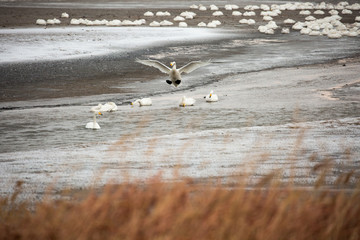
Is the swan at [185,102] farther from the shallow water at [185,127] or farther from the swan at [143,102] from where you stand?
the swan at [143,102]

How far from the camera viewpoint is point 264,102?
1662 centimetres

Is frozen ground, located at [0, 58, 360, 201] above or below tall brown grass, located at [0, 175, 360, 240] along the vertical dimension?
below

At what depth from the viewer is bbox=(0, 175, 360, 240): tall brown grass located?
425cm

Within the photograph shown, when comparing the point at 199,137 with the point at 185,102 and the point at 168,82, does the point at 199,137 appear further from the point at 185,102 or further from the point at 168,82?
the point at 185,102

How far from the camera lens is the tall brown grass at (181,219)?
4.25 metres

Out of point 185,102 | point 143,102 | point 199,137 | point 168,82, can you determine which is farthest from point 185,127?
point 143,102

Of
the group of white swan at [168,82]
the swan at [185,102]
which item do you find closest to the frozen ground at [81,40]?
the group of white swan at [168,82]

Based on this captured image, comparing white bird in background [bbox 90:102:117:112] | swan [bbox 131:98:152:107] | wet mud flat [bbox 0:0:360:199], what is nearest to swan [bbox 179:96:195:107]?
wet mud flat [bbox 0:0:360:199]

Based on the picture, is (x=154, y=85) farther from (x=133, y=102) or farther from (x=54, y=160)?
(x=54, y=160)

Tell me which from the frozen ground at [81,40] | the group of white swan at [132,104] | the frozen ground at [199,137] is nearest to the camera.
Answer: the frozen ground at [199,137]

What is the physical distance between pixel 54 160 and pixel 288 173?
3.83 metres

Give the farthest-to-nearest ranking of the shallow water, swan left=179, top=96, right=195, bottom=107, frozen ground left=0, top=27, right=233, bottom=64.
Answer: frozen ground left=0, top=27, right=233, bottom=64, swan left=179, top=96, right=195, bottom=107, the shallow water

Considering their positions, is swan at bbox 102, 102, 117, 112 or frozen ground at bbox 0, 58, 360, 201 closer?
frozen ground at bbox 0, 58, 360, 201

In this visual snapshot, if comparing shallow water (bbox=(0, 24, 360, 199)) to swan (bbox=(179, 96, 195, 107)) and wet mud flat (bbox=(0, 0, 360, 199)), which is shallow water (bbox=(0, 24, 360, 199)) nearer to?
wet mud flat (bbox=(0, 0, 360, 199))
